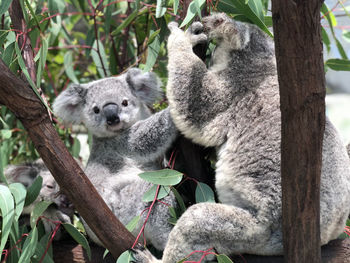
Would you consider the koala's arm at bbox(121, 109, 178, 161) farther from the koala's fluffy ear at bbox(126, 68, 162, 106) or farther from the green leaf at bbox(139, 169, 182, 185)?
the green leaf at bbox(139, 169, 182, 185)

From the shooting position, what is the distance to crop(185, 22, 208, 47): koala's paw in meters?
2.47

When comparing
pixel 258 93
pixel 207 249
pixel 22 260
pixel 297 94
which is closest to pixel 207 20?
pixel 258 93

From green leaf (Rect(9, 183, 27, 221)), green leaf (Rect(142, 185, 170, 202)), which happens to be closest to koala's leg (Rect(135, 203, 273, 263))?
green leaf (Rect(142, 185, 170, 202))

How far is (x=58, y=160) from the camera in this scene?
201cm

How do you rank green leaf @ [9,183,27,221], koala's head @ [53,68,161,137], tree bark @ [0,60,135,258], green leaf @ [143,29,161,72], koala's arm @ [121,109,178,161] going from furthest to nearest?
koala's head @ [53,68,161,137] → green leaf @ [143,29,161,72] → koala's arm @ [121,109,178,161] → green leaf @ [9,183,27,221] → tree bark @ [0,60,135,258]

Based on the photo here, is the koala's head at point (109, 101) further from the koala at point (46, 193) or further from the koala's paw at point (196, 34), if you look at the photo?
the koala's paw at point (196, 34)

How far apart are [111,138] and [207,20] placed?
1113 millimetres

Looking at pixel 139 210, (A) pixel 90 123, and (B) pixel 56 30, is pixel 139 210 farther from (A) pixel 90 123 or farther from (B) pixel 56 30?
(B) pixel 56 30

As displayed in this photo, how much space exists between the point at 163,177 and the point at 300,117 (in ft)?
2.82

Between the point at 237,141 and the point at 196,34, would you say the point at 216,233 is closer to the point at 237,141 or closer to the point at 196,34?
the point at 237,141

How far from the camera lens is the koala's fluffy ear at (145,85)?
3.29 metres

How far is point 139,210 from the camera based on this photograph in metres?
2.77

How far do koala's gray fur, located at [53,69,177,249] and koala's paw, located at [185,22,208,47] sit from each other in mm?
490

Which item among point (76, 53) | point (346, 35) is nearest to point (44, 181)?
point (76, 53)
